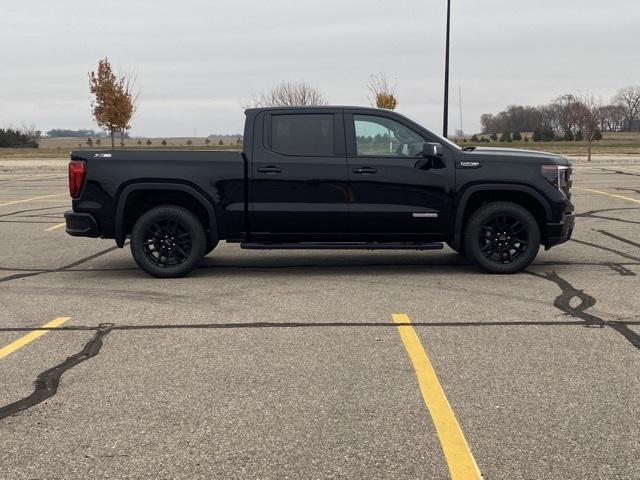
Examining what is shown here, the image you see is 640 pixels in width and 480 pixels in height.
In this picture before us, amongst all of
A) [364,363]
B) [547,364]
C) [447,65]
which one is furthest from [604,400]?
[447,65]

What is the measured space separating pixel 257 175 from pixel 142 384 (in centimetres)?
391

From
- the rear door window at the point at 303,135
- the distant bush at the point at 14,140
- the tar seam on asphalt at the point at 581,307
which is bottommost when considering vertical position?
the tar seam on asphalt at the point at 581,307

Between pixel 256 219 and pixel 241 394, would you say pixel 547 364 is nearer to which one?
pixel 241 394

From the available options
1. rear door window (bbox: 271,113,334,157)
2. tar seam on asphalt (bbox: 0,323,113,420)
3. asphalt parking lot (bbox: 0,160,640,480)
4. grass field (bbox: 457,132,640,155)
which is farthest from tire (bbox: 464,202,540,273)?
grass field (bbox: 457,132,640,155)

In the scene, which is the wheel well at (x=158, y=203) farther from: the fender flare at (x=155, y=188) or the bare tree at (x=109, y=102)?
the bare tree at (x=109, y=102)

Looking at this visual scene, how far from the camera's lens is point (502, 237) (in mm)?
8117

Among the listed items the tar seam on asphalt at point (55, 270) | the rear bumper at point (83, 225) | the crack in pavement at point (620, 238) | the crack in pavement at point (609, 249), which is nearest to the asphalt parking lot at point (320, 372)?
the tar seam on asphalt at point (55, 270)

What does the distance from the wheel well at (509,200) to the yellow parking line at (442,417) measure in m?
3.06

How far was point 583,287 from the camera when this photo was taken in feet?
23.9

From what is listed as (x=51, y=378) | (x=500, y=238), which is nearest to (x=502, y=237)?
(x=500, y=238)

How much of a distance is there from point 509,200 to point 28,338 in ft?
17.9

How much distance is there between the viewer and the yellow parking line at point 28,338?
17.0ft

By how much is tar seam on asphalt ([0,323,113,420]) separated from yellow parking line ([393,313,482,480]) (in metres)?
2.31

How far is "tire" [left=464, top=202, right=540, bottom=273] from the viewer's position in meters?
8.00
